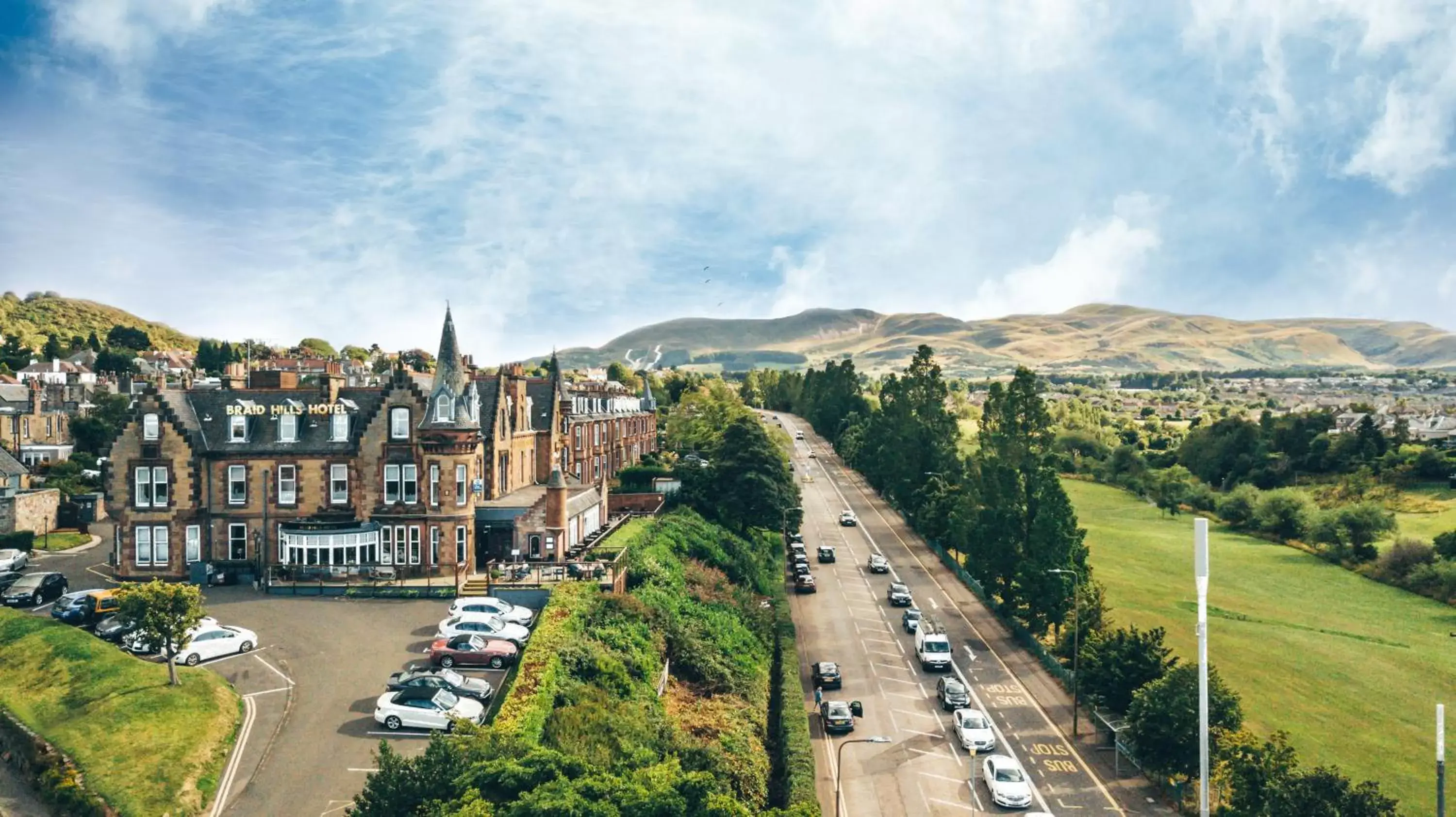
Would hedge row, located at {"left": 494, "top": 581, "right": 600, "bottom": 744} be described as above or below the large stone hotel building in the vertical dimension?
below

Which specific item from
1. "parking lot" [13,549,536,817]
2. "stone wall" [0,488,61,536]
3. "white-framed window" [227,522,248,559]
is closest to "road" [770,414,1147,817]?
"parking lot" [13,549,536,817]

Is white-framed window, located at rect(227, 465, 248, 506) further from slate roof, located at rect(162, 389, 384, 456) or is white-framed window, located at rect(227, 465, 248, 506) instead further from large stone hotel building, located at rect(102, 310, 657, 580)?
slate roof, located at rect(162, 389, 384, 456)

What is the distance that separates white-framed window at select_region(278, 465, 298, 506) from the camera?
2146 inches

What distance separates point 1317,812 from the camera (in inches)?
1143

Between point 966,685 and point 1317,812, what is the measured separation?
21.4 metres

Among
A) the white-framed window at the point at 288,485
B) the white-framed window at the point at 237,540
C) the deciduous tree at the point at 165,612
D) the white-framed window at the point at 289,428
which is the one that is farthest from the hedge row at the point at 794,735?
the white-framed window at the point at 237,540

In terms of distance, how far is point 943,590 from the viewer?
71.0 meters

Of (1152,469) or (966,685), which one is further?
(1152,469)

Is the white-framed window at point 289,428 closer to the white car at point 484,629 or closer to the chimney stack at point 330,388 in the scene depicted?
the chimney stack at point 330,388

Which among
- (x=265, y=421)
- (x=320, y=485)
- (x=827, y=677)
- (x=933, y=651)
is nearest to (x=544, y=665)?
(x=827, y=677)

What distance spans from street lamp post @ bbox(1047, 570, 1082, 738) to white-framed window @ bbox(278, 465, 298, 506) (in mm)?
44881

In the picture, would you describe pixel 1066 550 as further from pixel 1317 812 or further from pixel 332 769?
pixel 332 769

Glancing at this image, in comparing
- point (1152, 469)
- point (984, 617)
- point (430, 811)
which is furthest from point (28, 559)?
point (1152, 469)

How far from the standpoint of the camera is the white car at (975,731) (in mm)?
41406
